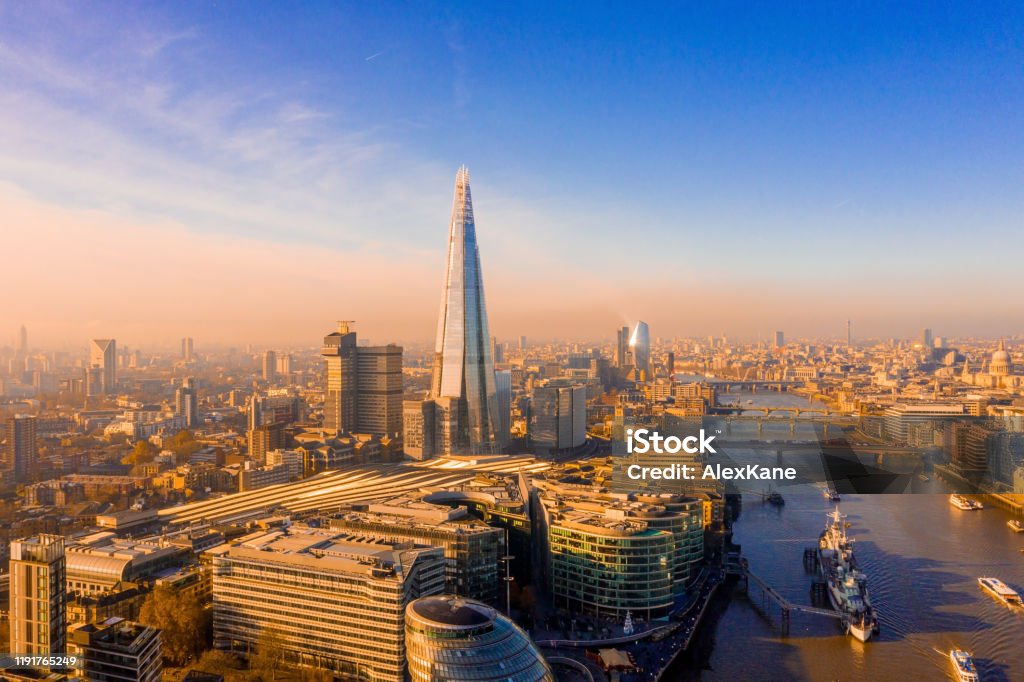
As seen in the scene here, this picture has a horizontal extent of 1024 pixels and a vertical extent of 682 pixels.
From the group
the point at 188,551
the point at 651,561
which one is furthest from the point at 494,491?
the point at 188,551

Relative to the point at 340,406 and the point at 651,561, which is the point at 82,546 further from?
the point at 340,406

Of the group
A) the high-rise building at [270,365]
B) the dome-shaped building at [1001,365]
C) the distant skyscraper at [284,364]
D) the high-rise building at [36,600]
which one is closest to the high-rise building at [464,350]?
the high-rise building at [36,600]

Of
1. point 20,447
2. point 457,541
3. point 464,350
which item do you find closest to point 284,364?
point 20,447

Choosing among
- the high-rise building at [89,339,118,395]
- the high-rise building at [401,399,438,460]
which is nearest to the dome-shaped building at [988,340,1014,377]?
the high-rise building at [401,399,438,460]

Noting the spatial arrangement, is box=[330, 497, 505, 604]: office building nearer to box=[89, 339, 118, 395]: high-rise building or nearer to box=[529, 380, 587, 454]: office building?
box=[529, 380, 587, 454]: office building

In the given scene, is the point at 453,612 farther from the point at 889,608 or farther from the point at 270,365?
the point at 270,365

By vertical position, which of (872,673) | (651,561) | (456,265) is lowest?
(872,673)

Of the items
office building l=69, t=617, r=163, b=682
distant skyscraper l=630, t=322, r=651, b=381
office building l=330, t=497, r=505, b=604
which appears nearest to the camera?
office building l=69, t=617, r=163, b=682
